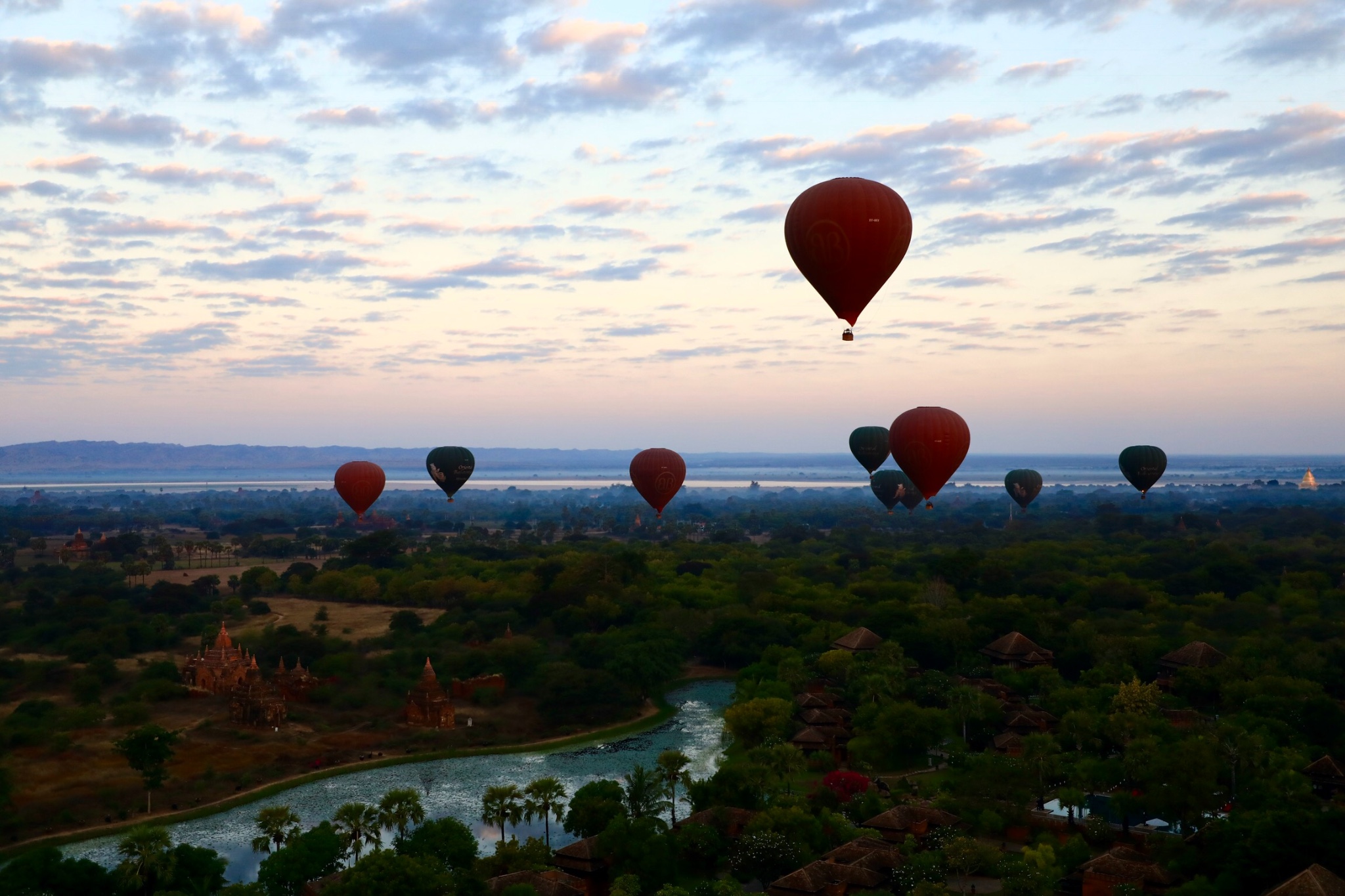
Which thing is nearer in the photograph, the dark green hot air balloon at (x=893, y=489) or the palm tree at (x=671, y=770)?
the palm tree at (x=671, y=770)

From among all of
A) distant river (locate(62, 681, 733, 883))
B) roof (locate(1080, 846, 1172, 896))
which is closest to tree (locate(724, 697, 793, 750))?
distant river (locate(62, 681, 733, 883))

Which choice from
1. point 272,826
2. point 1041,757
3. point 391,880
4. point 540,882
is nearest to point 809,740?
point 1041,757

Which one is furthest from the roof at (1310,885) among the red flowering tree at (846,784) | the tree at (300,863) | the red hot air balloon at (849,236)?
the tree at (300,863)

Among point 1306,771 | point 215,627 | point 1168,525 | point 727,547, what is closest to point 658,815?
point 1306,771

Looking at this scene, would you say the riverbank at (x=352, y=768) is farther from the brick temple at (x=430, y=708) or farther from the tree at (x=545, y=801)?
the tree at (x=545, y=801)

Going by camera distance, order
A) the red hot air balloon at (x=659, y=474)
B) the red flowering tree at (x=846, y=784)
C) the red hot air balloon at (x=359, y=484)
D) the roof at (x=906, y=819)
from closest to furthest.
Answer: the roof at (x=906, y=819), the red flowering tree at (x=846, y=784), the red hot air balloon at (x=659, y=474), the red hot air balloon at (x=359, y=484)

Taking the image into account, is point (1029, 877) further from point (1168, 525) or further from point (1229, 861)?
point (1168, 525)

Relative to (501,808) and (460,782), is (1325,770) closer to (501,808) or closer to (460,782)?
(501,808)
